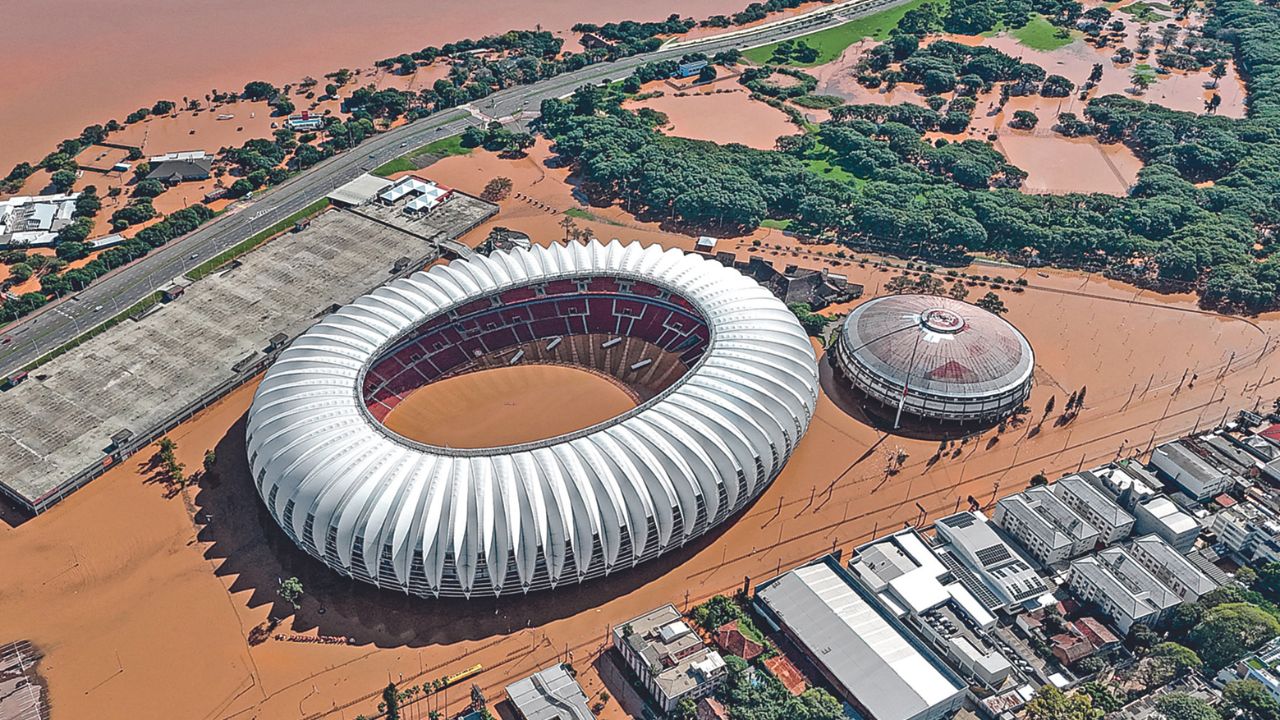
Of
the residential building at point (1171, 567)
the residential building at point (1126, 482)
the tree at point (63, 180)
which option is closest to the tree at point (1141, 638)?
the residential building at point (1171, 567)

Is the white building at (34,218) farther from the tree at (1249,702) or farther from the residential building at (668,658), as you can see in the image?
the tree at (1249,702)

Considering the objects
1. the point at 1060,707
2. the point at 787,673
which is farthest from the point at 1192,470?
the point at 787,673

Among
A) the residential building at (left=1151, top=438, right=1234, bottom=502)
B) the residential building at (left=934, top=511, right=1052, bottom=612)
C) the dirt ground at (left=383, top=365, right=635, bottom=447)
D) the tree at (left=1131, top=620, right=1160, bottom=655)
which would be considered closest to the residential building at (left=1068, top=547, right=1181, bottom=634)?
the tree at (left=1131, top=620, right=1160, bottom=655)

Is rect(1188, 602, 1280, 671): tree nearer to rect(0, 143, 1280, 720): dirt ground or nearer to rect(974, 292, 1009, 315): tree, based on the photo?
rect(0, 143, 1280, 720): dirt ground

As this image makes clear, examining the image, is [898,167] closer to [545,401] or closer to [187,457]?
[545,401]

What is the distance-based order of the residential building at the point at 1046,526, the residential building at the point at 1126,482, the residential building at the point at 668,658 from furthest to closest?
the residential building at the point at 1126,482, the residential building at the point at 1046,526, the residential building at the point at 668,658

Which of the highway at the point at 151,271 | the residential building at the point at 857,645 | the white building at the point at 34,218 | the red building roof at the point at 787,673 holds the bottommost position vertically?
the red building roof at the point at 787,673
